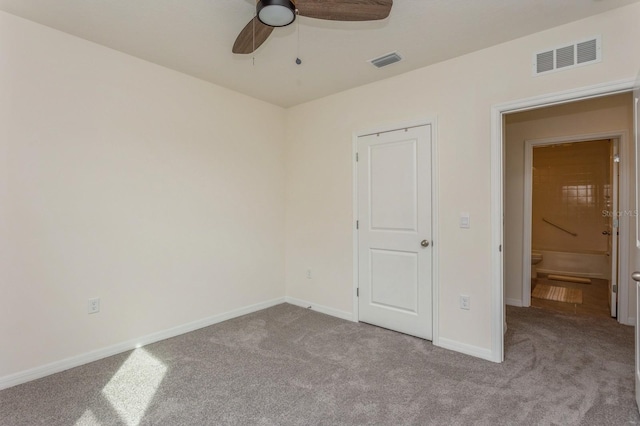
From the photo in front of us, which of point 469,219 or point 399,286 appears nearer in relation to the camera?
point 469,219

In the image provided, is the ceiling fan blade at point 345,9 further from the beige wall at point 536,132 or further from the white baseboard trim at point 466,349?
the beige wall at point 536,132

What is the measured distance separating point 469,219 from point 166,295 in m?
2.89

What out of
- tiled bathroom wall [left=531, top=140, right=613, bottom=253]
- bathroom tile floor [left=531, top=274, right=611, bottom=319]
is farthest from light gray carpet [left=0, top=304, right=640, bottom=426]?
tiled bathroom wall [left=531, top=140, right=613, bottom=253]

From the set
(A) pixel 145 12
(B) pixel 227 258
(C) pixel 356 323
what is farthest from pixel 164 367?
(A) pixel 145 12

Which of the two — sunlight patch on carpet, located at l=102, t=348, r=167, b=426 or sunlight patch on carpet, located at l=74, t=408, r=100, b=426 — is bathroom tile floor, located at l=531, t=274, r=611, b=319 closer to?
sunlight patch on carpet, located at l=102, t=348, r=167, b=426

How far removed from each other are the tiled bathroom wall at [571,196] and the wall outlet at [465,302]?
190 inches

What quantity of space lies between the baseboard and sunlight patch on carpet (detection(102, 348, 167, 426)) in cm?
15

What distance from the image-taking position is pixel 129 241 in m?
2.85

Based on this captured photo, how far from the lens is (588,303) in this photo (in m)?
4.20

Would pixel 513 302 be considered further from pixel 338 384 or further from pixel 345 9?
pixel 345 9

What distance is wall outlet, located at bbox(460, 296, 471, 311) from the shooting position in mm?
2754

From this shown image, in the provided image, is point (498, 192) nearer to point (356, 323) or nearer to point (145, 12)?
point (356, 323)

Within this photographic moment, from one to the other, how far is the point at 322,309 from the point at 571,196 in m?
5.56

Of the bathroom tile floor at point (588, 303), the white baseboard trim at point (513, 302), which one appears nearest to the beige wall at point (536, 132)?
the white baseboard trim at point (513, 302)
